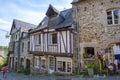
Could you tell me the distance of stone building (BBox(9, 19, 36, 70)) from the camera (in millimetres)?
Result: 25741

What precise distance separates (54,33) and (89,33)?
4.43 metres

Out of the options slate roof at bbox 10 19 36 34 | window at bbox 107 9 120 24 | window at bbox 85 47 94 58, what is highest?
slate roof at bbox 10 19 36 34

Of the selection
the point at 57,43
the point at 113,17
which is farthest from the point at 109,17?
the point at 57,43

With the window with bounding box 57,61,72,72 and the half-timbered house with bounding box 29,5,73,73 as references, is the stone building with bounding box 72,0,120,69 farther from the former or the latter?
the window with bounding box 57,61,72,72

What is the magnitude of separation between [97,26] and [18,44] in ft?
58.3

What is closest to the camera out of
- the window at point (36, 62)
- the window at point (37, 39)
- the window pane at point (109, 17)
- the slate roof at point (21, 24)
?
the window pane at point (109, 17)

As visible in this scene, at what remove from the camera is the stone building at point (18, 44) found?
25741 millimetres

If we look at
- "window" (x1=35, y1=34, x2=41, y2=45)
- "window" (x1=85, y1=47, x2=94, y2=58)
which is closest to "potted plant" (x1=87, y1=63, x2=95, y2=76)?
"window" (x1=85, y1=47, x2=94, y2=58)

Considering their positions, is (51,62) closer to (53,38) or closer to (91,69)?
(53,38)

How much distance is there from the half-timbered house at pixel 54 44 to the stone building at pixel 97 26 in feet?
4.29

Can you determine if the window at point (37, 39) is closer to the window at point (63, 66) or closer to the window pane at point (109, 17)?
the window at point (63, 66)

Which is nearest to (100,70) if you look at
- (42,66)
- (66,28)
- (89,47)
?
(89,47)

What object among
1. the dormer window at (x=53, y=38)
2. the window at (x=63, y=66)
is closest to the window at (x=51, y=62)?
the window at (x=63, y=66)

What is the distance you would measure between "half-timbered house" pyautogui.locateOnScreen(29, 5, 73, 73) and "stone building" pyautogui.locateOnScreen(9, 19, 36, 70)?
5141mm
